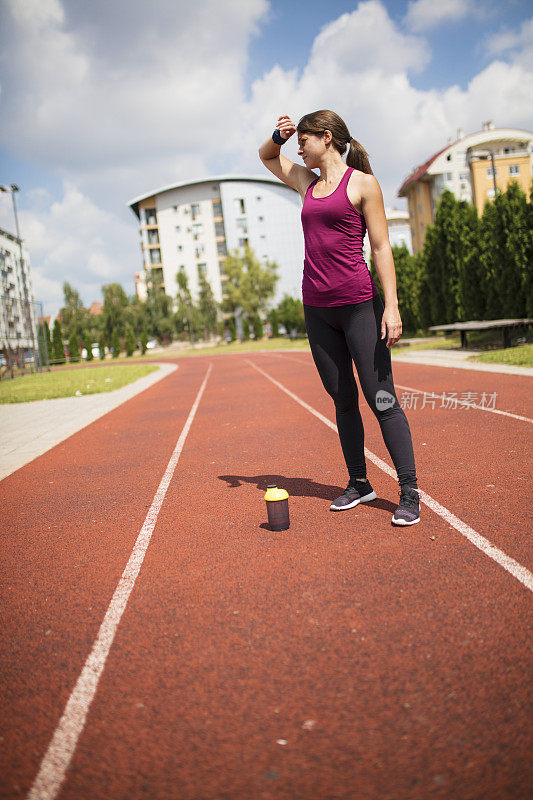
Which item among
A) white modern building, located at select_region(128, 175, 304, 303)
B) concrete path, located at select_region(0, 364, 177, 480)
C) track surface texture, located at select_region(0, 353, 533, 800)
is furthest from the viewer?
white modern building, located at select_region(128, 175, 304, 303)

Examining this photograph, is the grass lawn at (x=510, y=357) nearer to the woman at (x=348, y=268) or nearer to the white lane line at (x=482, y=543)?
the white lane line at (x=482, y=543)

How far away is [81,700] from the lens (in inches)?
85.4

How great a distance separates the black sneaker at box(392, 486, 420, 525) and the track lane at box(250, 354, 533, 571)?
8cm

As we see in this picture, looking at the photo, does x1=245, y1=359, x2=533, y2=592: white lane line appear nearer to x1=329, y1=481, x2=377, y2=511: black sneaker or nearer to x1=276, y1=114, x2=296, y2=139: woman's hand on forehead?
x1=329, y1=481, x2=377, y2=511: black sneaker

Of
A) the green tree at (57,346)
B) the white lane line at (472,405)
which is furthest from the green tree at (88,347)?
the white lane line at (472,405)

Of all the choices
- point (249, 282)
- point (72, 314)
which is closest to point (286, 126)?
point (249, 282)

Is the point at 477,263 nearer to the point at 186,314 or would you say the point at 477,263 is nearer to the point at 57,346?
the point at 57,346

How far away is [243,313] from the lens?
238 feet

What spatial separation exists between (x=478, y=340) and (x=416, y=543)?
1932 centimetres

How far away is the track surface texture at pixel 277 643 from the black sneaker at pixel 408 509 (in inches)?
2.5

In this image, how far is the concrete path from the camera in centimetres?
789

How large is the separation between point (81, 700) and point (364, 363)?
2373 millimetres

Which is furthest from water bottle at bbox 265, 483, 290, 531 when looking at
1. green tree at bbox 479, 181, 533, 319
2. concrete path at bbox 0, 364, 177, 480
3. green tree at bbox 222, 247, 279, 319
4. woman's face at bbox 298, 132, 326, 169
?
green tree at bbox 222, 247, 279, 319

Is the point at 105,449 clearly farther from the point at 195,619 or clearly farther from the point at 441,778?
the point at 441,778
